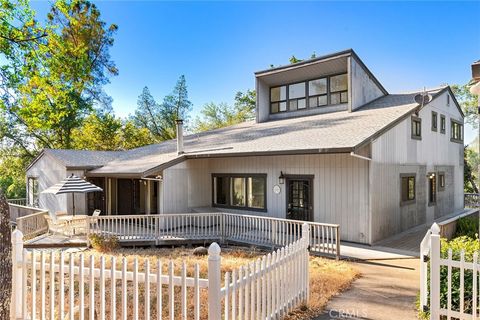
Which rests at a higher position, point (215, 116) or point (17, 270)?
point (215, 116)

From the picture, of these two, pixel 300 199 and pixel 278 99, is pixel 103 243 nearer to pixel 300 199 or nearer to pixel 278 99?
pixel 300 199

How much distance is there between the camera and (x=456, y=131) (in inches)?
684

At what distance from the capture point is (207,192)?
14.1 m

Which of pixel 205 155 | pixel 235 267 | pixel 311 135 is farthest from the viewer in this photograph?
pixel 205 155

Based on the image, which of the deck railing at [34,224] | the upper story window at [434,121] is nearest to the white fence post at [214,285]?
the deck railing at [34,224]

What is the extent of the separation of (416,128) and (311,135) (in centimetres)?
476

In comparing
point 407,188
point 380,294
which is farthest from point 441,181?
point 380,294

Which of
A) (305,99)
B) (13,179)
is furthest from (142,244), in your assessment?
(13,179)

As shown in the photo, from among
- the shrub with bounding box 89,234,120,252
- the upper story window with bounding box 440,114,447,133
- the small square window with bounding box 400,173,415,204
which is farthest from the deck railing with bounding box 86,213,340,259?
the upper story window with bounding box 440,114,447,133

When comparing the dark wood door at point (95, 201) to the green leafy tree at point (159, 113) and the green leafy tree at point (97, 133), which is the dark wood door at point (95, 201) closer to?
the green leafy tree at point (97, 133)

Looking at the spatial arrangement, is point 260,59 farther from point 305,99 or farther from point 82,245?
point 82,245

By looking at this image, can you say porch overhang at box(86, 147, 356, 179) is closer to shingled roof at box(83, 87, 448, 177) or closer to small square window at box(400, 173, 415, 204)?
shingled roof at box(83, 87, 448, 177)

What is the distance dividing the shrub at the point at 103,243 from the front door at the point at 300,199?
6057mm

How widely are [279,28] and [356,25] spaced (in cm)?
392
